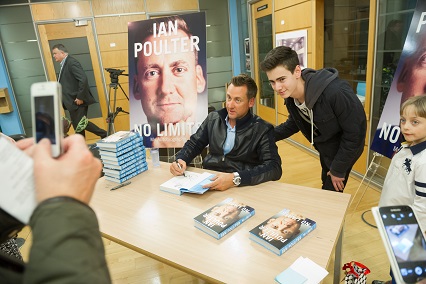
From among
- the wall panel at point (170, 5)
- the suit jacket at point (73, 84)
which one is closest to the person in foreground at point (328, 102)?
the suit jacket at point (73, 84)

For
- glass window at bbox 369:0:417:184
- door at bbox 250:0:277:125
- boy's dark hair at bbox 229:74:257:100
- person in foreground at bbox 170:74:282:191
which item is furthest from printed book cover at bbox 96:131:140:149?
door at bbox 250:0:277:125

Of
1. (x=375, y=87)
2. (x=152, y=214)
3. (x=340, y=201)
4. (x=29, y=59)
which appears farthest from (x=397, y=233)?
(x=29, y=59)

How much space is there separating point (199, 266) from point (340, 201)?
782 mm

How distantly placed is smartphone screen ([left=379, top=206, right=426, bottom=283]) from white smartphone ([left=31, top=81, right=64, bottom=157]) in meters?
0.85

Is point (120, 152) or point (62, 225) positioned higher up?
point (62, 225)

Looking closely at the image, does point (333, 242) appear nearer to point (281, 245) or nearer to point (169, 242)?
point (281, 245)

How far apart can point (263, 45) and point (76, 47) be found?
3634 millimetres

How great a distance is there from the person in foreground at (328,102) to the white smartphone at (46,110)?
58.0 inches

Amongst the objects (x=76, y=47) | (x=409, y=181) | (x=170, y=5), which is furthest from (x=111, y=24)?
(x=409, y=181)

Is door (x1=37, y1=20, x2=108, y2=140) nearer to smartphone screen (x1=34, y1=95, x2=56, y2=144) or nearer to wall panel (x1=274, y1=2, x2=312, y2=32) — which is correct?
wall panel (x1=274, y1=2, x2=312, y2=32)

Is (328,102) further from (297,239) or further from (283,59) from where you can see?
(297,239)

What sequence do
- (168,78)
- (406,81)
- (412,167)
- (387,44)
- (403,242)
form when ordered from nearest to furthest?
(403,242) → (412,167) → (406,81) → (168,78) → (387,44)

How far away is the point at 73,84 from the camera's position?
15.7 feet

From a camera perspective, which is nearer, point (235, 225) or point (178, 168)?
point (235, 225)
